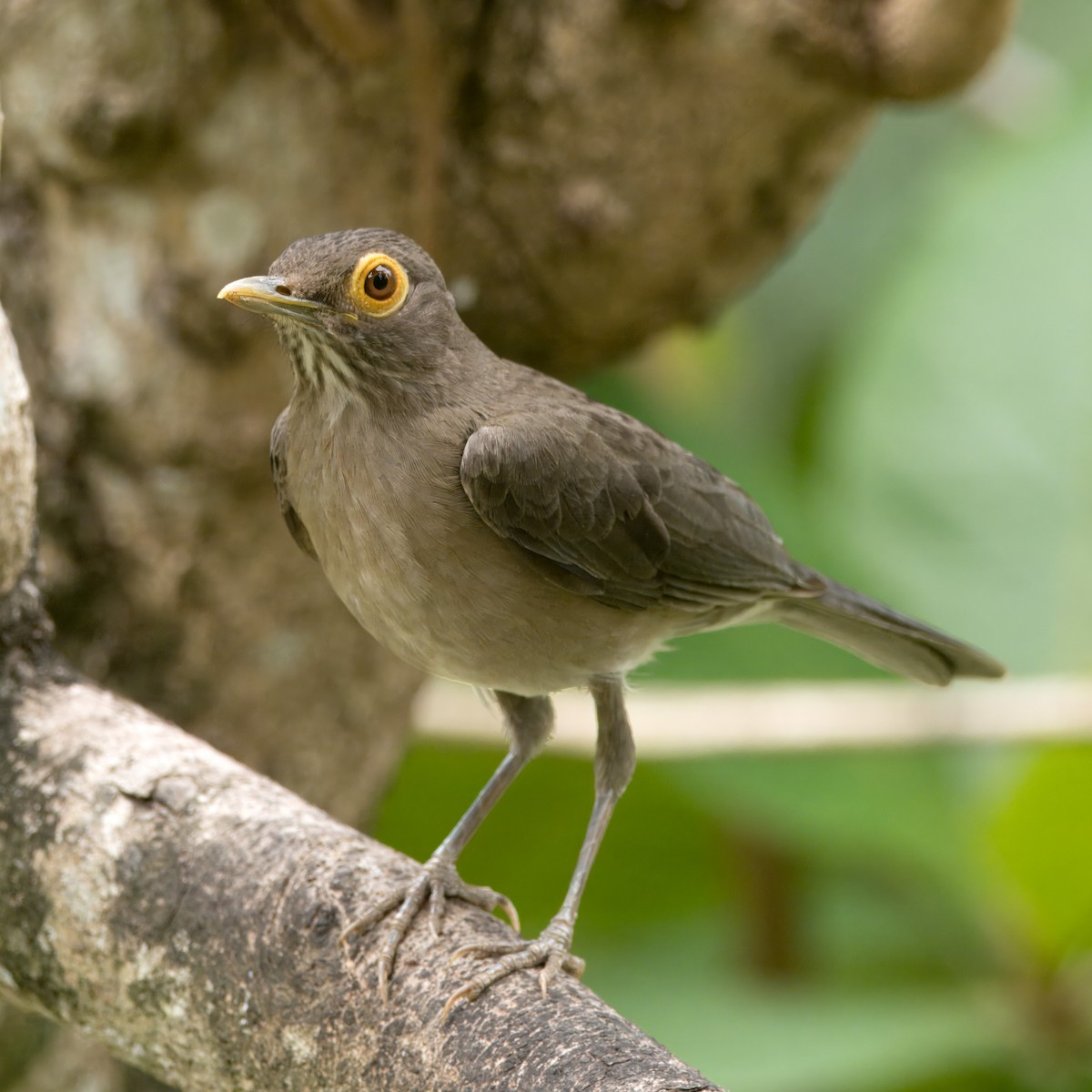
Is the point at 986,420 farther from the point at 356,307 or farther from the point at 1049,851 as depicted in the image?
the point at 356,307

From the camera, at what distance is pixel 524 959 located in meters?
3.19

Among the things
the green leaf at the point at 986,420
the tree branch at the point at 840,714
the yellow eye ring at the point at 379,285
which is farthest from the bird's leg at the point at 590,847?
the green leaf at the point at 986,420

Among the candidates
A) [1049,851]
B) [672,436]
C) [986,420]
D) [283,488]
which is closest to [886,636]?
[1049,851]

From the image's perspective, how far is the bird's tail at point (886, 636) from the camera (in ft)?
13.6

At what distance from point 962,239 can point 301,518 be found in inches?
149

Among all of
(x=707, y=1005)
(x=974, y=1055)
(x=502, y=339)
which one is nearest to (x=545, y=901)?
(x=707, y=1005)

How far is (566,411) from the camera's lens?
3705mm

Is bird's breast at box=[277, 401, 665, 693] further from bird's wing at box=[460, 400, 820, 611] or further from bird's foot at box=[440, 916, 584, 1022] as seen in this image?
bird's foot at box=[440, 916, 584, 1022]

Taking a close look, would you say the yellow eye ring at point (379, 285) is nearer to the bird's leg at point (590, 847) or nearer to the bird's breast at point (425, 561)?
the bird's breast at point (425, 561)

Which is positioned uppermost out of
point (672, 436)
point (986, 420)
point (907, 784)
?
point (986, 420)

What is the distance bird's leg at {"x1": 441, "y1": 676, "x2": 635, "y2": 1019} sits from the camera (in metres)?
3.20

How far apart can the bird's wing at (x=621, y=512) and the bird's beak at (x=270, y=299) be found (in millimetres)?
466

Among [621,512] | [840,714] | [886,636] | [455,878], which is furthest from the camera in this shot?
Result: [840,714]

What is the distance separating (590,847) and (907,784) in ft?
7.22
